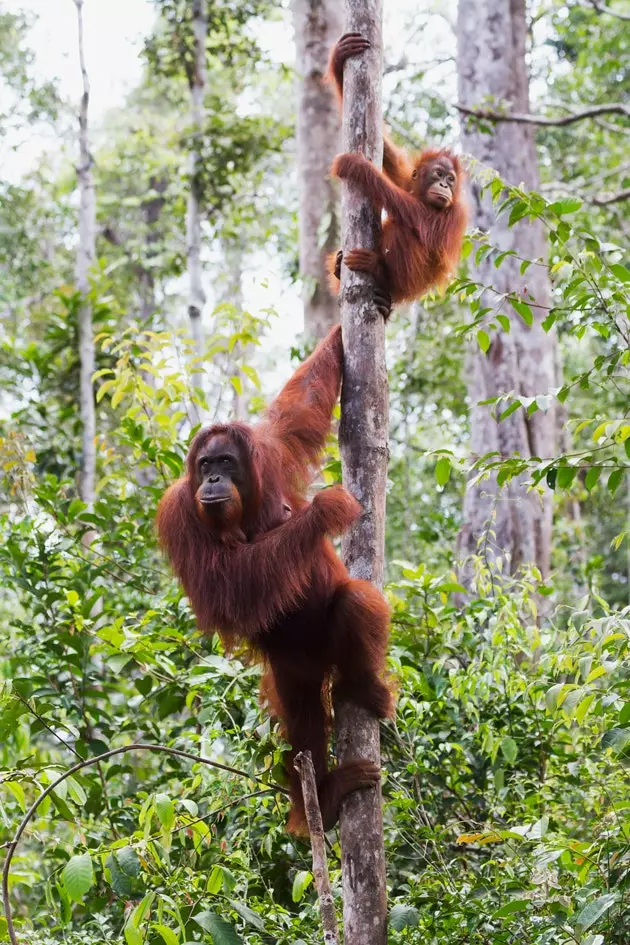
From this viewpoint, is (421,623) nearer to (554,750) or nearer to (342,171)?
(554,750)

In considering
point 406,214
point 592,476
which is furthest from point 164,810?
point 406,214

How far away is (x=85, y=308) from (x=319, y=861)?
18.4 ft

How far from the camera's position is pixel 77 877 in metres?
2.35

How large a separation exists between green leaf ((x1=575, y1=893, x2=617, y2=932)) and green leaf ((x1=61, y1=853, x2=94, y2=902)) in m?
1.11

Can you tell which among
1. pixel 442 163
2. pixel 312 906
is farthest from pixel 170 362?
pixel 312 906

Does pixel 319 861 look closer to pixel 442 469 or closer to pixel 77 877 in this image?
pixel 77 877

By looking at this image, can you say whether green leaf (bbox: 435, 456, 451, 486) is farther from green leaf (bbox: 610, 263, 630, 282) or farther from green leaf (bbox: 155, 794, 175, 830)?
green leaf (bbox: 155, 794, 175, 830)

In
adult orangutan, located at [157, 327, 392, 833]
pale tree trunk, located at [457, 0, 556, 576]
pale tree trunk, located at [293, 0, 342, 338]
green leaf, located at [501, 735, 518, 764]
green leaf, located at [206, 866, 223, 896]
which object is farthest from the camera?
pale tree trunk, located at [293, 0, 342, 338]

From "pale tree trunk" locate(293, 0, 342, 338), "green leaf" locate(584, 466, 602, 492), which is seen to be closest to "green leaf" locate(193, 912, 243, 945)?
"green leaf" locate(584, 466, 602, 492)

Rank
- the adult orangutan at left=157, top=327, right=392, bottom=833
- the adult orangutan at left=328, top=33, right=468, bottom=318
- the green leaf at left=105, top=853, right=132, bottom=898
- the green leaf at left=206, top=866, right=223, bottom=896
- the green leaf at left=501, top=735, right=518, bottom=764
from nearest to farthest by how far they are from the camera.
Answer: the green leaf at left=206, top=866, right=223, bottom=896
the green leaf at left=105, top=853, right=132, bottom=898
the adult orangutan at left=157, top=327, right=392, bottom=833
the green leaf at left=501, top=735, right=518, bottom=764
the adult orangutan at left=328, top=33, right=468, bottom=318

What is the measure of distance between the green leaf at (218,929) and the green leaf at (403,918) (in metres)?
0.39

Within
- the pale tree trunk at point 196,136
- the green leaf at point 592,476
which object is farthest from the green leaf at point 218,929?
the pale tree trunk at point 196,136

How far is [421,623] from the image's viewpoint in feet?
12.6

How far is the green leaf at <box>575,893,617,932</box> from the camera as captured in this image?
2242 mm
